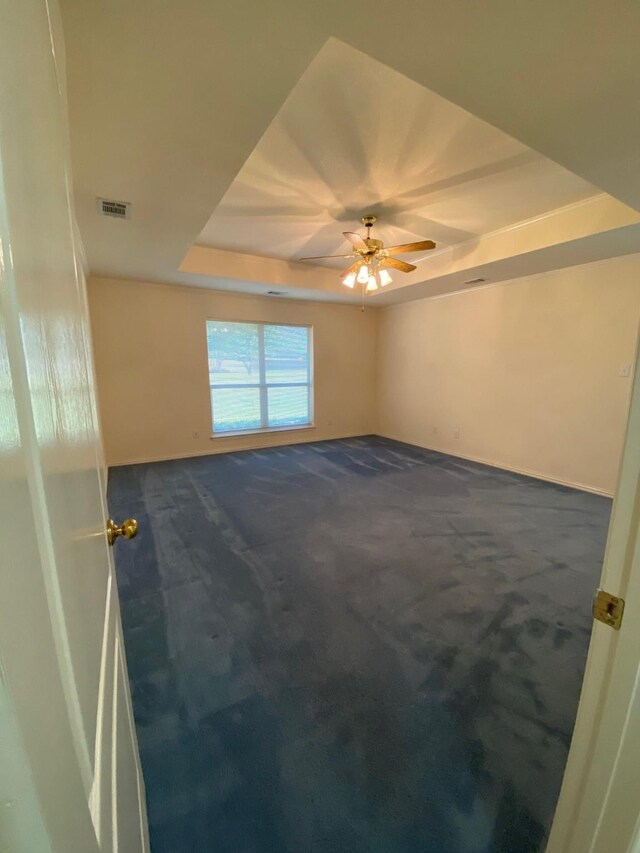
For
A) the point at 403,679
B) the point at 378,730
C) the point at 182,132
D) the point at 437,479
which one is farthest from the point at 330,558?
the point at 182,132

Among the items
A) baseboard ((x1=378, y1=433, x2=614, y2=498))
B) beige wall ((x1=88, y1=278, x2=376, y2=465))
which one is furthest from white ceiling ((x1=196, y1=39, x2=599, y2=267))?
baseboard ((x1=378, y1=433, x2=614, y2=498))

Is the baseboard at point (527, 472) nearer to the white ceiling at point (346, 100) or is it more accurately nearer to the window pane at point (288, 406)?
the window pane at point (288, 406)

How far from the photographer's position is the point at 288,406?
5.80 metres

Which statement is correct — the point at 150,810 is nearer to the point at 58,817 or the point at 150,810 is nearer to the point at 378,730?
the point at 378,730

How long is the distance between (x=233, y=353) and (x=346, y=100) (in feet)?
12.3

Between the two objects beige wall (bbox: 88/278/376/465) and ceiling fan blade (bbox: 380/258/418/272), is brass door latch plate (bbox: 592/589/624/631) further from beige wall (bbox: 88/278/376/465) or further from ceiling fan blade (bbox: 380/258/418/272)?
beige wall (bbox: 88/278/376/465)

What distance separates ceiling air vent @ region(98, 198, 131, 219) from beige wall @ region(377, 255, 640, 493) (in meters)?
4.07

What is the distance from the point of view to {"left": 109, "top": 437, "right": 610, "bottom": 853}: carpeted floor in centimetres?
106

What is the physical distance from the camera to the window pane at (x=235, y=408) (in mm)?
5184

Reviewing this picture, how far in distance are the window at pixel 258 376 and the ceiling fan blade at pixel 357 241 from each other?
2509mm

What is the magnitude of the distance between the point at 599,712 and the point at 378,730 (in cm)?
91

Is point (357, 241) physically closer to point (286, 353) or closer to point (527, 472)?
point (286, 353)

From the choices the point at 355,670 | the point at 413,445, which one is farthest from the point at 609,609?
the point at 413,445

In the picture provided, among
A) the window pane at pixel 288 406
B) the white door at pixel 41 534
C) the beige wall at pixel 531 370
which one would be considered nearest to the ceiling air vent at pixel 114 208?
the white door at pixel 41 534
